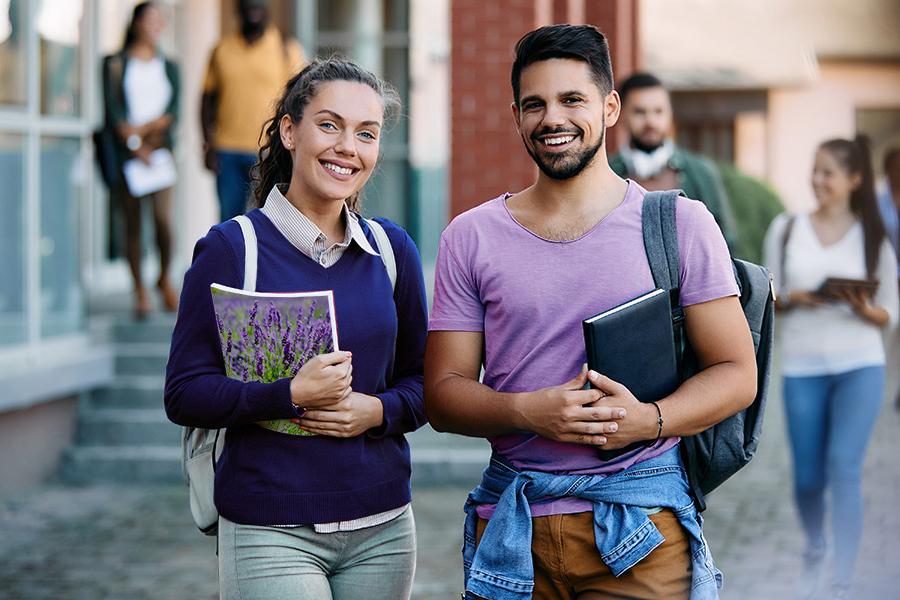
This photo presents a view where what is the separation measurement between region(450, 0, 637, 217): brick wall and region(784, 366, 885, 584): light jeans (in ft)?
9.65

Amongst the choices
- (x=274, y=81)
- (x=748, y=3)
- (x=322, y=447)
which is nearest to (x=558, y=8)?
→ (x=274, y=81)

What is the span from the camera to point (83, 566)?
7008 mm

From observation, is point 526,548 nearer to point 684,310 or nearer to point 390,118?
point 684,310

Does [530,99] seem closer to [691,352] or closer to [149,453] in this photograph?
[691,352]

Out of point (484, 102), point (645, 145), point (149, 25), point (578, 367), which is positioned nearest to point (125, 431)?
point (149, 25)

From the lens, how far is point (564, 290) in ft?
10.6

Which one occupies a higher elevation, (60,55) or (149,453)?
(60,55)

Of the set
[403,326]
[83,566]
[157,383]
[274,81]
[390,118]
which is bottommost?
[83,566]

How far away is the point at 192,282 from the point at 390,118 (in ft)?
2.38

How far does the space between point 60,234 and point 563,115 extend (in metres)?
6.31

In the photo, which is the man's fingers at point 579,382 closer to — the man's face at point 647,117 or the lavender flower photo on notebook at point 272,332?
the lavender flower photo on notebook at point 272,332

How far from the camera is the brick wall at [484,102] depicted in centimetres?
896

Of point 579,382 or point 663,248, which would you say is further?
point 663,248

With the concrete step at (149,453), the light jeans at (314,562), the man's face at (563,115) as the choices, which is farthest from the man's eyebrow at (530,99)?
the concrete step at (149,453)
